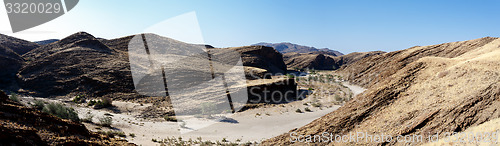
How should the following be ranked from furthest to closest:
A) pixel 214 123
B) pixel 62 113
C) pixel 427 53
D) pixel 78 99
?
pixel 427 53
pixel 78 99
pixel 214 123
pixel 62 113

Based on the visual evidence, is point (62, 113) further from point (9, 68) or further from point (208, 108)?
point (9, 68)

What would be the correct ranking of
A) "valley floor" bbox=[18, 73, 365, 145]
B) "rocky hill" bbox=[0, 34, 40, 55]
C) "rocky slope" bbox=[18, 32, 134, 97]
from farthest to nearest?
"rocky hill" bbox=[0, 34, 40, 55], "rocky slope" bbox=[18, 32, 134, 97], "valley floor" bbox=[18, 73, 365, 145]

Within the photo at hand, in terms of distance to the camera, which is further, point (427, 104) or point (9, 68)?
point (9, 68)

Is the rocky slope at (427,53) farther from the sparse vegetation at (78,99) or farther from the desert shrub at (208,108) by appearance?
the sparse vegetation at (78,99)

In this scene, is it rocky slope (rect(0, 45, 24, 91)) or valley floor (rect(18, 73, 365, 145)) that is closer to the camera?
valley floor (rect(18, 73, 365, 145))

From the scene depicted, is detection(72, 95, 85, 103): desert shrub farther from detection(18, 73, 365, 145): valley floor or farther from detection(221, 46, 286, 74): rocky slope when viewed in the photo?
detection(221, 46, 286, 74): rocky slope

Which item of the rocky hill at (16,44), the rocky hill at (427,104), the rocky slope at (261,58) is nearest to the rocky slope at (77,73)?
the rocky hill at (16,44)

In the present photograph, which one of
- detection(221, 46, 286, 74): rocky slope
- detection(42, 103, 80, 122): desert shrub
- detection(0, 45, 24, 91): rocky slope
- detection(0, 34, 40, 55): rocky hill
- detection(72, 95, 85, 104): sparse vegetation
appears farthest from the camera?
detection(221, 46, 286, 74): rocky slope

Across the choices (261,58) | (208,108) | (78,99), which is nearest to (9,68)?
(78,99)

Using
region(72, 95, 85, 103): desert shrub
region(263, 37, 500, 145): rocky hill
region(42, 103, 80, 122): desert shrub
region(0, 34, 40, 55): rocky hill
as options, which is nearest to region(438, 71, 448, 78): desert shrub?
region(263, 37, 500, 145): rocky hill
